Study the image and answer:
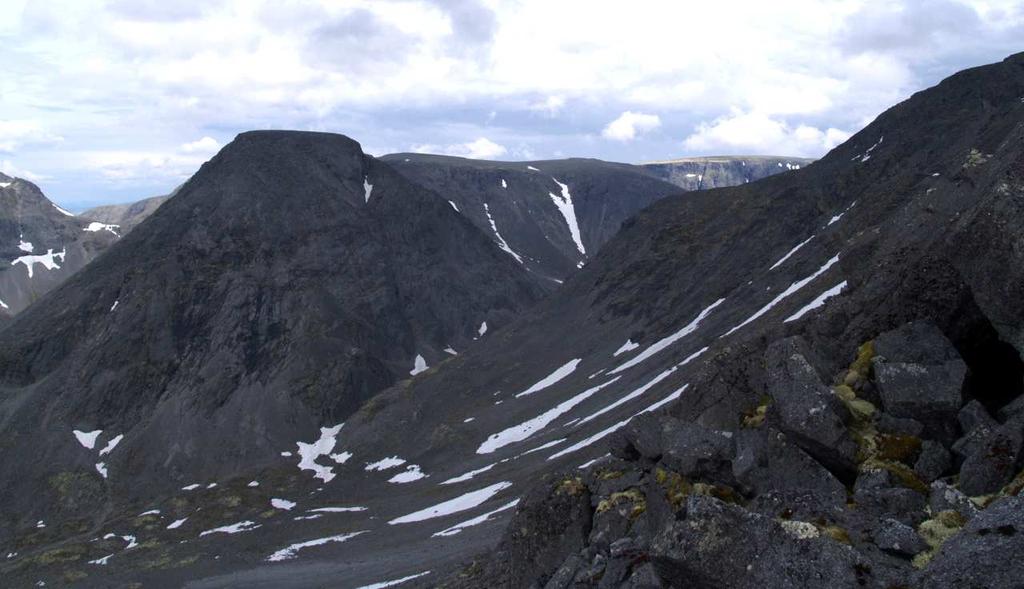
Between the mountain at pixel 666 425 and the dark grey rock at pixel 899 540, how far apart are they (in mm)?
35

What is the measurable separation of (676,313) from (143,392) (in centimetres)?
6869

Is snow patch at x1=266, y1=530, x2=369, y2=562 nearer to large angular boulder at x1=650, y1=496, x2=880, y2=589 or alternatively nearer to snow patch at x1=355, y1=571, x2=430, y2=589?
snow patch at x1=355, y1=571, x2=430, y2=589

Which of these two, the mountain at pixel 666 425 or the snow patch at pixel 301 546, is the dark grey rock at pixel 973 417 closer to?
the mountain at pixel 666 425

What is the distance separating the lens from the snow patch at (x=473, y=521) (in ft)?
155

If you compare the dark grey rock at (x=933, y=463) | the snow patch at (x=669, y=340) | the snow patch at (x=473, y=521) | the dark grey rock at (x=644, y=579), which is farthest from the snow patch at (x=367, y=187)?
the dark grey rock at (x=933, y=463)

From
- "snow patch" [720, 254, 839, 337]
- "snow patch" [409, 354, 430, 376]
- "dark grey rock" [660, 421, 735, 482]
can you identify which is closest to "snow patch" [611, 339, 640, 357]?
"snow patch" [720, 254, 839, 337]

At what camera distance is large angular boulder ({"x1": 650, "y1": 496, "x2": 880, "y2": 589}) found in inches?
353

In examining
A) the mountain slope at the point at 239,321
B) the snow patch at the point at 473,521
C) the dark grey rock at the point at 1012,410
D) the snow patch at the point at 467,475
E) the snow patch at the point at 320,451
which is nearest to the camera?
the dark grey rock at the point at 1012,410

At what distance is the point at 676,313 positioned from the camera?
78.0m

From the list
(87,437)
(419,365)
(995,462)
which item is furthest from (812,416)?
(419,365)

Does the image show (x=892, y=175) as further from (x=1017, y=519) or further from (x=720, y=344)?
(x=1017, y=519)

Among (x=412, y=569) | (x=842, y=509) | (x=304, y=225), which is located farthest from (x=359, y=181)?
(x=842, y=509)

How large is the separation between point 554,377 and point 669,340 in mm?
14509

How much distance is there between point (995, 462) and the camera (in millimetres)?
10344
